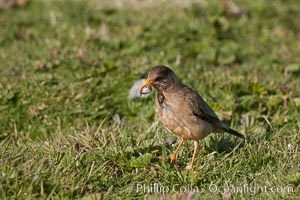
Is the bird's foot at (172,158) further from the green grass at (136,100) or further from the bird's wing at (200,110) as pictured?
the bird's wing at (200,110)

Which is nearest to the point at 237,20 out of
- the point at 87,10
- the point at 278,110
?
the point at 87,10

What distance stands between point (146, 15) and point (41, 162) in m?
5.57

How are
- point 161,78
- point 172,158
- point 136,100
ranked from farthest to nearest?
1. point 136,100
2. point 161,78
3. point 172,158

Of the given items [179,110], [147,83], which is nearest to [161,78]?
[147,83]

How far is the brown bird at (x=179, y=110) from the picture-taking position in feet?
20.4

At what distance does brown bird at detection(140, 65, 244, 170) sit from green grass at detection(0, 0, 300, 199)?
222 mm

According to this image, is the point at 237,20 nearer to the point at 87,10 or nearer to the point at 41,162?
the point at 87,10

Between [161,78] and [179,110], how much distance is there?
353 millimetres

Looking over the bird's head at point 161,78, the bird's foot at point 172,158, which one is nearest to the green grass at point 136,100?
the bird's foot at point 172,158

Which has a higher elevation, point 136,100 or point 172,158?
point 172,158

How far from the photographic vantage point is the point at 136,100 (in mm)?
8234

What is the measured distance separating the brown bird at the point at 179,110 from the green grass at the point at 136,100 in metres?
0.22

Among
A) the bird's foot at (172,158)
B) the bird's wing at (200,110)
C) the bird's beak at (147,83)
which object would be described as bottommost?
the bird's foot at (172,158)

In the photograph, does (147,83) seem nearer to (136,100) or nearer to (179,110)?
(179,110)
